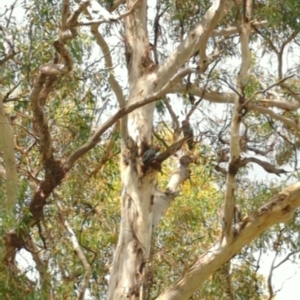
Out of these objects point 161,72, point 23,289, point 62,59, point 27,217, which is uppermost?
point 161,72

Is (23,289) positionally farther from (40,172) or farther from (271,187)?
(271,187)

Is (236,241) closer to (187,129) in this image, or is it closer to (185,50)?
(187,129)

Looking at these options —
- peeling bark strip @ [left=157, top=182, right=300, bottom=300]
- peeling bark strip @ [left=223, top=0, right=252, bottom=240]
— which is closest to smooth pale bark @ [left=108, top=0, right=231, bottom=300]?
peeling bark strip @ [left=157, top=182, right=300, bottom=300]

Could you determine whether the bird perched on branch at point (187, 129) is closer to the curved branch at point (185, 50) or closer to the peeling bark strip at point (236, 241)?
the curved branch at point (185, 50)

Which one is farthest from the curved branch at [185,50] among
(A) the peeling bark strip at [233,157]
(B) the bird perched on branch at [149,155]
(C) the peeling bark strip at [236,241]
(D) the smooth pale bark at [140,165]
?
(C) the peeling bark strip at [236,241]

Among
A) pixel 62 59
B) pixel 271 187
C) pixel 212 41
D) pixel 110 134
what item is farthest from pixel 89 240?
pixel 62 59

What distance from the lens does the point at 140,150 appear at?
16.0 feet

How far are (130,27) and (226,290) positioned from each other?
8.07 ft

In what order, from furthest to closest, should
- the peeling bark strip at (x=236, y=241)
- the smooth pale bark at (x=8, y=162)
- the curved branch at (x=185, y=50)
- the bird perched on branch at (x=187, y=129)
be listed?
1. the bird perched on branch at (x=187, y=129)
2. the curved branch at (x=185, y=50)
3. the peeling bark strip at (x=236, y=241)
4. the smooth pale bark at (x=8, y=162)

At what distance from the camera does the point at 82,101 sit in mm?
5469

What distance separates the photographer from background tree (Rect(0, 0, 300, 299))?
4.16 meters

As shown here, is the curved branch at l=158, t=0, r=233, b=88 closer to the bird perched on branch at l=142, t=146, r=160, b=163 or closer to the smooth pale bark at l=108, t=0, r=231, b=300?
the smooth pale bark at l=108, t=0, r=231, b=300

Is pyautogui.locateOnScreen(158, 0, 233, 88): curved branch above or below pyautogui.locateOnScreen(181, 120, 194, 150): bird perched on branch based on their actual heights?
above

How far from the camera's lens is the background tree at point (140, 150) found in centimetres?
416
